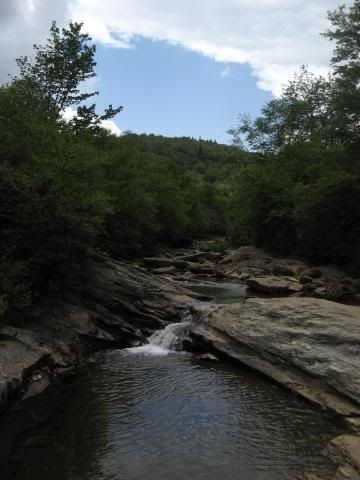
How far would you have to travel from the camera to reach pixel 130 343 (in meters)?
16.3

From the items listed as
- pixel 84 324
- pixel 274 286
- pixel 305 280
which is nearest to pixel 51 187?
pixel 84 324

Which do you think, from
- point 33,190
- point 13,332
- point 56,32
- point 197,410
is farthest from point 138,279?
point 56,32

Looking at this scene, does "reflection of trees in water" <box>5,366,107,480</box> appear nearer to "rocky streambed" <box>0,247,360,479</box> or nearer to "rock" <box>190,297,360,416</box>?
"rocky streambed" <box>0,247,360,479</box>

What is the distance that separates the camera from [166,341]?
54.1 ft

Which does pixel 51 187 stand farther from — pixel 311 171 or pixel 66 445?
pixel 311 171

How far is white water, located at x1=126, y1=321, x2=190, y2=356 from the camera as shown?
15562 millimetres

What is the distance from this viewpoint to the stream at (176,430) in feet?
25.6

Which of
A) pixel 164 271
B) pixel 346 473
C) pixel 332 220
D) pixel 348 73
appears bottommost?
pixel 346 473

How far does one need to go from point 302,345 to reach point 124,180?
98.0 feet

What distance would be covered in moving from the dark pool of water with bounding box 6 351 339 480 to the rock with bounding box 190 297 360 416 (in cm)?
60

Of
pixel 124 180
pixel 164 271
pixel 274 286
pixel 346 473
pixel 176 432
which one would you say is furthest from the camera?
pixel 124 180

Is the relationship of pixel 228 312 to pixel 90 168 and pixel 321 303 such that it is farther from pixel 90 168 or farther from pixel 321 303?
pixel 90 168

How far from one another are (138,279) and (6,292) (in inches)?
332

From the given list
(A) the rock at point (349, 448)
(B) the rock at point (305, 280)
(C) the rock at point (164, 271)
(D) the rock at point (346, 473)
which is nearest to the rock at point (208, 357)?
(A) the rock at point (349, 448)
